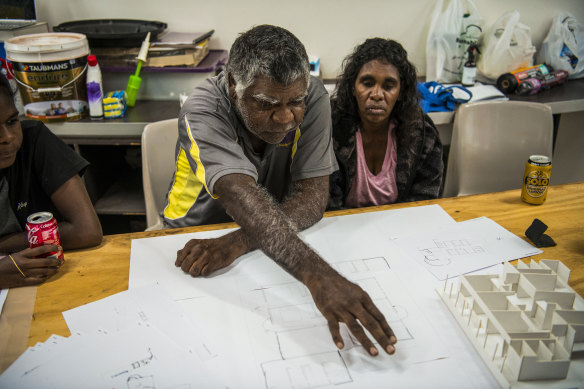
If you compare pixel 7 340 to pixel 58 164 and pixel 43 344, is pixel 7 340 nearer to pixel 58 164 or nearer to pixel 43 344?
pixel 43 344

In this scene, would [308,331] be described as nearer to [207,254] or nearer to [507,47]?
[207,254]

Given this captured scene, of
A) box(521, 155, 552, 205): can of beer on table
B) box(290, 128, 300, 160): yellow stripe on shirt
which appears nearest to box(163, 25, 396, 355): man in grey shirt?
box(290, 128, 300, 160): yellow stripe on shirt

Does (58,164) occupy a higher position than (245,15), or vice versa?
(245,15)

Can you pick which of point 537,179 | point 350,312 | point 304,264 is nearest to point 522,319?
point 350,312

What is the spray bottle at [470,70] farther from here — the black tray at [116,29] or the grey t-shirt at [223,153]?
the black tray at [116,29]

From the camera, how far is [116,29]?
2672 millimetres

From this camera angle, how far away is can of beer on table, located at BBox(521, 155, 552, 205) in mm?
1567

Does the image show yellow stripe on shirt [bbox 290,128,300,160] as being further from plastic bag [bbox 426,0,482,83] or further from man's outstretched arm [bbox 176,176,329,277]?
plastic bag [bbox 426,0,482,83]

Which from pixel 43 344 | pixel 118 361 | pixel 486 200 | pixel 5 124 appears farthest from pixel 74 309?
pixel 486 200

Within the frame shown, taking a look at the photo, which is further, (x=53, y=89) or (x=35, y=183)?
(x=53, y=89)

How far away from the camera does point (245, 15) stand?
2.78 metres

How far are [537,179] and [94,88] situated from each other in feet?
6.43

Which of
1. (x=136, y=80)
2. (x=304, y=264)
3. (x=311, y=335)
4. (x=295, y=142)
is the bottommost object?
(x=311, y=335)

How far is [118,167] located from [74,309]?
5.66 feet
